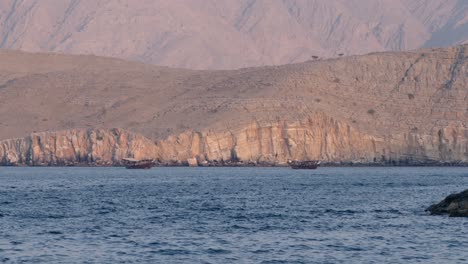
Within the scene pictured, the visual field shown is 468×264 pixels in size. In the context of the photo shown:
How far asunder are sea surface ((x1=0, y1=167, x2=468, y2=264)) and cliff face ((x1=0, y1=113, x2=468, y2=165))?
75469 millimetres

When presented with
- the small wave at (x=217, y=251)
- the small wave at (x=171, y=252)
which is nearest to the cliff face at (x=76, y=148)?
the small wave at (x=217, y=251)

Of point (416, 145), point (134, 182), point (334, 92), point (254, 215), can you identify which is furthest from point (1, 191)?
point (334, 92)

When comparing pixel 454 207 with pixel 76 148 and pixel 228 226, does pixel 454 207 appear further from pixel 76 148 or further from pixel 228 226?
pixel 76 148

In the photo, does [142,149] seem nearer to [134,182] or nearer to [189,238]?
[134,182]

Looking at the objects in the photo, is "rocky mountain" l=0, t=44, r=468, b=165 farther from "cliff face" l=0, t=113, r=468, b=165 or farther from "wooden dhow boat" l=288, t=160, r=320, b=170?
"wooden dhow boat" l=288, t=160, r=320, b=170

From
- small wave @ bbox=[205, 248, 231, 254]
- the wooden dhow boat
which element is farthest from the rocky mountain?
small wave @ bbox=[205, 248, 231, 254]

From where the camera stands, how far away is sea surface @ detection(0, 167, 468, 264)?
47.3 meters

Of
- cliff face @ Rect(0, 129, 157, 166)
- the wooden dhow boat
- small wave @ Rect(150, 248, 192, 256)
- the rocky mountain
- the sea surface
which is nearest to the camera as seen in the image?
the sea surface

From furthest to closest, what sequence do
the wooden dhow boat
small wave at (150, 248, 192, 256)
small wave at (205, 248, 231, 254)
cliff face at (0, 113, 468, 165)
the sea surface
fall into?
cliff face at (0, 113, 468, 165)
the wooden dhow boat
small wave at (205, 248, 231, 254)
small wave at (150, 248, 192, 256)
the sea surface

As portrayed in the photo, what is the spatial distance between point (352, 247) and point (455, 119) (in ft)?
426

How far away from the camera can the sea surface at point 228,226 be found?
155 feet

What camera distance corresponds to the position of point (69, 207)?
7200cm

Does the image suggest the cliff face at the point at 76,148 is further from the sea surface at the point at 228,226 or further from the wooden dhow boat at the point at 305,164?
the sea surface at the point at 228,226

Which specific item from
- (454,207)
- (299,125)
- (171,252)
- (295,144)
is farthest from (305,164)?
(171,252)
